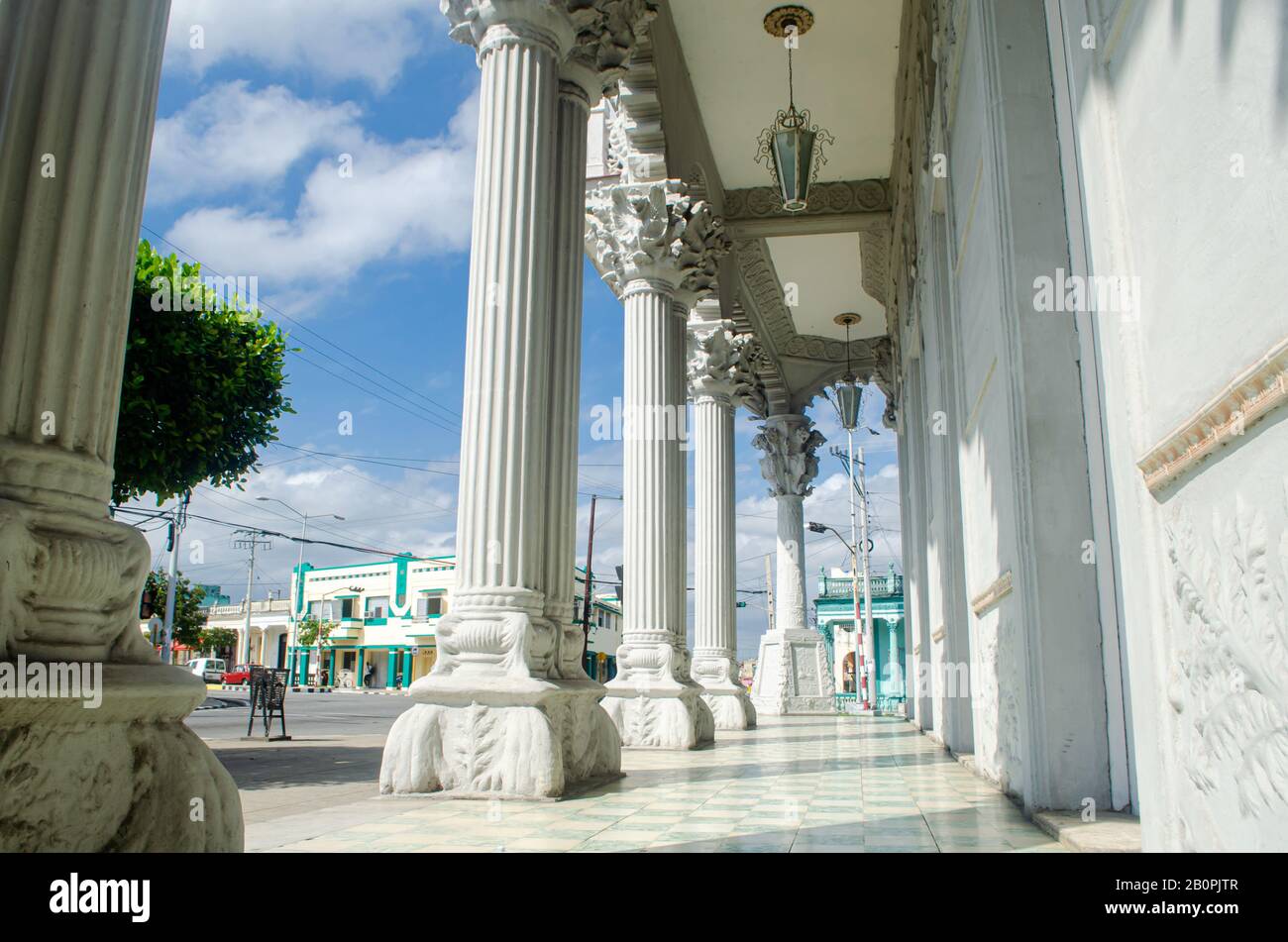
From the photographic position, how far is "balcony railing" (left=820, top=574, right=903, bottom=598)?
40.8 m

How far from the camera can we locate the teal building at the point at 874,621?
40.0 metres

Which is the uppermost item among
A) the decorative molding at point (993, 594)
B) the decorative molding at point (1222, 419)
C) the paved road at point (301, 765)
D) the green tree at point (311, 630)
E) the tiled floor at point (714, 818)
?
the green tree at point (311, 630)

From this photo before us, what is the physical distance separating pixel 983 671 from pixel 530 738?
3436 millimetres

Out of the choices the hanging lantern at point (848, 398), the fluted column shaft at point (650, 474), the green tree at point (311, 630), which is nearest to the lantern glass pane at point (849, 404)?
the hanging lantern at point (848, 398)

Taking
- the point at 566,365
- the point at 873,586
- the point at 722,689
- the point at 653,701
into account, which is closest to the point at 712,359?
the point at 722,689

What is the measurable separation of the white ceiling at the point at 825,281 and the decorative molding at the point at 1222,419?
47.9ft

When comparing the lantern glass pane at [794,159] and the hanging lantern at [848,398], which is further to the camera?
the hanging lantern at [848,398]

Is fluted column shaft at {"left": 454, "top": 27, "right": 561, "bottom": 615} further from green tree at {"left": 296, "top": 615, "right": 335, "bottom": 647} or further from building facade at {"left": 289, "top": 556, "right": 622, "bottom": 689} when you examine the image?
green tree at {"left": 296, "top": 615, "right": 335, "bottom": 647}

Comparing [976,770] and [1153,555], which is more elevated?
[1153,555]

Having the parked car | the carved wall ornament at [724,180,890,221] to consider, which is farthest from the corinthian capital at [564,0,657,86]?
the parked car

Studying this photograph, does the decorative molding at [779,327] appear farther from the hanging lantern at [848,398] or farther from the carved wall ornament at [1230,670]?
the carved wall ornament at [1230,670]

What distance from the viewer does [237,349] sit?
10680mm
